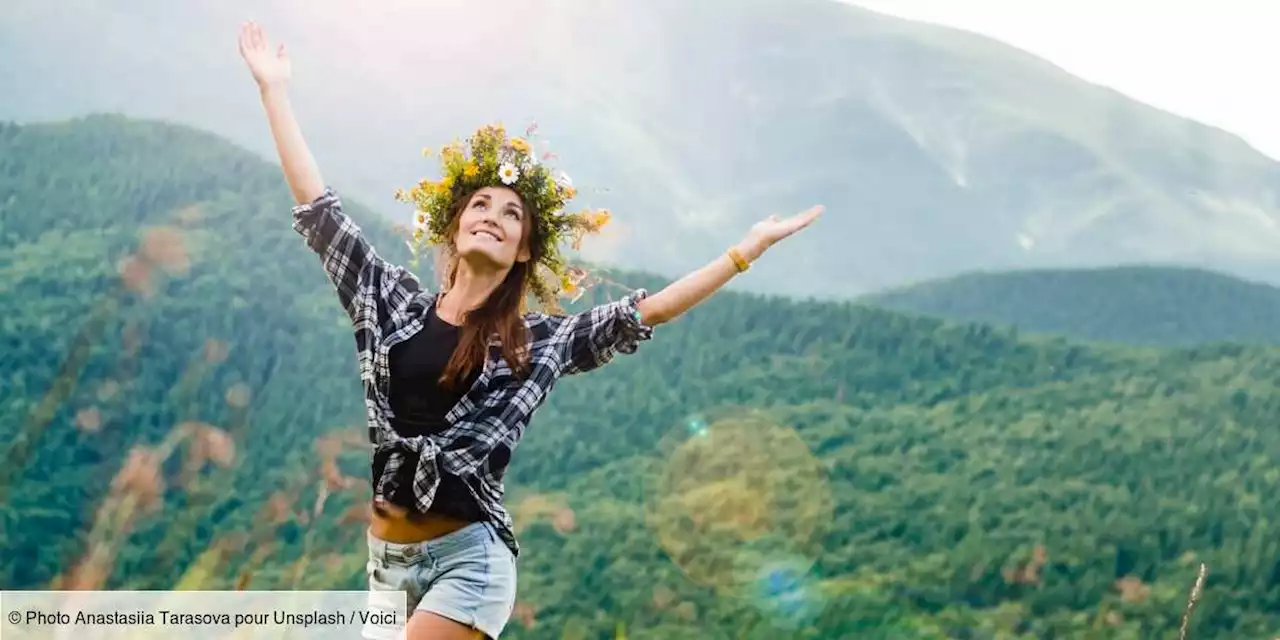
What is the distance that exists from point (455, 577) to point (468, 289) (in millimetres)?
362

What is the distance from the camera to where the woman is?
60.0 inches

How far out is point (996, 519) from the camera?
425 centimetres

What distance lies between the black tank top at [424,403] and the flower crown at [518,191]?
254 mm

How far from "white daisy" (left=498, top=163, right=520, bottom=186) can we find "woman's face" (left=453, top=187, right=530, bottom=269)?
0.04 feet

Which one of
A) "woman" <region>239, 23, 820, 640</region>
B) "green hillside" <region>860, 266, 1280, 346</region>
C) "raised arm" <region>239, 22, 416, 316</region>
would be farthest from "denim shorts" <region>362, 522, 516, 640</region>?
"green hillside" <region>860, 266, 1280, 346</region>

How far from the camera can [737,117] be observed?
5.27 m

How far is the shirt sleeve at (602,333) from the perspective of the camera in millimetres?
1641

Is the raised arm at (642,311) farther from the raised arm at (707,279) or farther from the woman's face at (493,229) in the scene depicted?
the woman's face at (493,229)

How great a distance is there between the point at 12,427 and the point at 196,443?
0.56m

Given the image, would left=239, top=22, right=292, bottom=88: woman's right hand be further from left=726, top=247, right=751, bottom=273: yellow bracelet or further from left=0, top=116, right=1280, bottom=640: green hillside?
left=0, top=116, right=1280, bottom=640: green hillside

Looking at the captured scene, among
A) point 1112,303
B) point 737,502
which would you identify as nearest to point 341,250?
point 737,502

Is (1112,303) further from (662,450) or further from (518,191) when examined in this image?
(518,191)

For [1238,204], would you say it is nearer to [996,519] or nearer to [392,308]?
[996,519]
